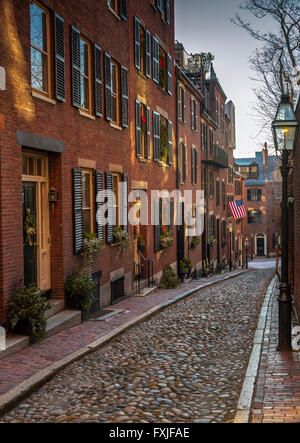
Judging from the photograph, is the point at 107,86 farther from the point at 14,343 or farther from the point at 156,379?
the point at 156,379

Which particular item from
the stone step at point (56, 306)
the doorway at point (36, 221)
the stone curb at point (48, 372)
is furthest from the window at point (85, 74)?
the stone curb at point (48, 372)

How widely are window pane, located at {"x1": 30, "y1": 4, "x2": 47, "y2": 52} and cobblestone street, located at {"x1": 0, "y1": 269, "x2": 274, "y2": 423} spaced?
18.8 feet

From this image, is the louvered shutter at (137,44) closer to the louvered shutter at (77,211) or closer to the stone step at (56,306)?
the louvered shutter at (77,211)

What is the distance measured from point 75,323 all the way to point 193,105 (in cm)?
1867

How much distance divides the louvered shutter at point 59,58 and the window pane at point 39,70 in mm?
229

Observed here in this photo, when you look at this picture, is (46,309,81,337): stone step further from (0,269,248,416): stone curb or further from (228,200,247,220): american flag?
(228,200,247,220): american flag

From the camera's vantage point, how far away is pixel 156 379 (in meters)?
6.88

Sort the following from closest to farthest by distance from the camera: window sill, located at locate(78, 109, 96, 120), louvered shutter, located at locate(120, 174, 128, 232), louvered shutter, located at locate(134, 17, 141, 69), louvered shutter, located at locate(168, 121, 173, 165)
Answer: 1. window sill, located at locate(78, 109, 96, 120)
2. louvered shutter, located at locate(120, 174, 128, 232)
3. louvered shutter, located at locate(134, 17, 141, 69)
4. louvered shutter, located at locate(168, 121, 173, 165)

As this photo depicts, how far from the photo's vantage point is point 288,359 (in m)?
7.95

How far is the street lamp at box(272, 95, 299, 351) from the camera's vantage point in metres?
8.52

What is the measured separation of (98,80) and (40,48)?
2887 millimetres

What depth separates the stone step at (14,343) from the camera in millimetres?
7454

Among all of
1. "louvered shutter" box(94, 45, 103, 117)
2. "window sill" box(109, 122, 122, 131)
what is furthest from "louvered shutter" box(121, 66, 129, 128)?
"louvered shutter" box(94, 45, 103, 117)
